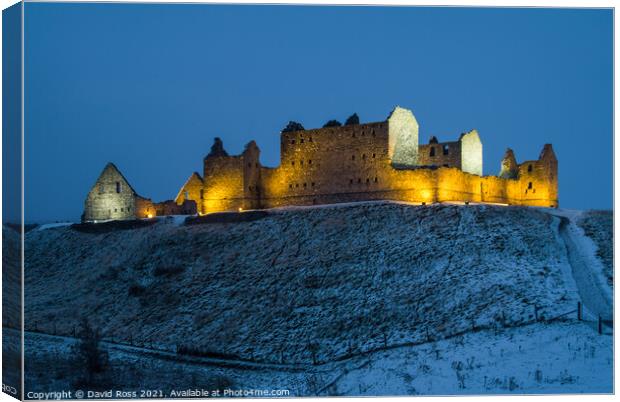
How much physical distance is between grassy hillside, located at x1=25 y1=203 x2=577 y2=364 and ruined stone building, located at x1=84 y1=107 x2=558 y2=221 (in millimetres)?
4330

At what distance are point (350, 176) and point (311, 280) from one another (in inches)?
563

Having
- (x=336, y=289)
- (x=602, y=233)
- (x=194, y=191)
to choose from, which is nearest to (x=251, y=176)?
(x=194, y=191)

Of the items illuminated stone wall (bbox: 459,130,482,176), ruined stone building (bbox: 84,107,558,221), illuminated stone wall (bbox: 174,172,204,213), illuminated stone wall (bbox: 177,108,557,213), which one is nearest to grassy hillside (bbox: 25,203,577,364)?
illuminated stone wall (bbox: 177,108,557,213)

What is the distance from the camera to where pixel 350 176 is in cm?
5931

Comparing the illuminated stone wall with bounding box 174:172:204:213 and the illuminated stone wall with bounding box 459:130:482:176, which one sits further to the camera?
the illuminated stone wall with bounding box 174:172:204:213

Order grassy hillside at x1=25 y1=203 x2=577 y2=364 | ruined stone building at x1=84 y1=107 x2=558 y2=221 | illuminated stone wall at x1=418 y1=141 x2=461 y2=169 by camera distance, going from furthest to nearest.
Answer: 1. illuminated stone wall at x1=418 y1=141 x2=461 y2=169
2. ruined stone building at x1=84 y1=107 x2=558 y2=221
3. grassy hillside at x1=25 y1=203 x2=577 y2=364

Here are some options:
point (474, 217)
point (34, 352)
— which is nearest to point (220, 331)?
point (34, 352)

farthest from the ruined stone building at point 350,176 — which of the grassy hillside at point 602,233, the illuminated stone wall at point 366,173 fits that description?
the grassy hillside at point 602,233

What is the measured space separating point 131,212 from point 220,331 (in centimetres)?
2444

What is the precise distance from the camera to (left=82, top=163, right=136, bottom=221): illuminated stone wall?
6506cm

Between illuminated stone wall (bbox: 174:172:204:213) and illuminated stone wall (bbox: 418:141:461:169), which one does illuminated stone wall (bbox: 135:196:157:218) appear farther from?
illuminated stone wall (bbox: 418:141:461:169)

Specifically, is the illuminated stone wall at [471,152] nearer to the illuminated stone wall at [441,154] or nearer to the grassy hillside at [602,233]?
the illuminated stone wall at [441,154]

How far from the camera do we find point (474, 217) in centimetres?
5103

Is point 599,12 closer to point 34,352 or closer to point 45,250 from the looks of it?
point 34,352
